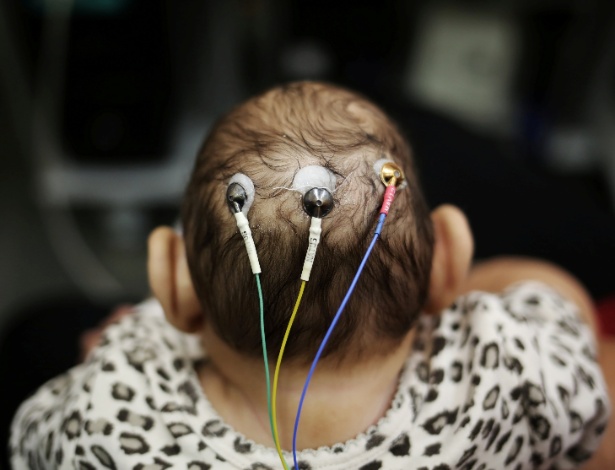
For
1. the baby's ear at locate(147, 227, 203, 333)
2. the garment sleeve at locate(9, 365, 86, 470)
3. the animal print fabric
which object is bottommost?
the garment sleeve at locate(9, 365, 86, 470)

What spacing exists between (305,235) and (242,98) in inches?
52.3

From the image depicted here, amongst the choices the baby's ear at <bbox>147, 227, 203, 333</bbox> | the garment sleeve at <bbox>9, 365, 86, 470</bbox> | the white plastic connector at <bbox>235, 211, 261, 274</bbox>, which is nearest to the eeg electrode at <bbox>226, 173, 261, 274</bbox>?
the white plastic connector at <bbox>235, 211, 261, 274</bbox>

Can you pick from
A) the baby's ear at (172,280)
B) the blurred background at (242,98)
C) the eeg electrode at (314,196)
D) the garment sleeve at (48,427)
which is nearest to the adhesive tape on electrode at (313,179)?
the eeg electrode at (314,196)

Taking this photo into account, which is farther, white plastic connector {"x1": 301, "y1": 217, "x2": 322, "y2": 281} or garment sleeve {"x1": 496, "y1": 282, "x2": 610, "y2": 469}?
garment sleeve {"x1": 496, "y1": 282, "x2": 610, "y2": 469}

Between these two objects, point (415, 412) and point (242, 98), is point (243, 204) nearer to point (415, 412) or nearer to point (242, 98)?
point (415, 412)

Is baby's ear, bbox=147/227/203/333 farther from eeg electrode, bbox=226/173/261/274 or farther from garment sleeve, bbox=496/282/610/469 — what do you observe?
garment sleeve, bbox=496/282/610/469

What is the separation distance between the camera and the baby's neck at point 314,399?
0.57 metres

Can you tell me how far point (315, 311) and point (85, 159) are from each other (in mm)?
1222

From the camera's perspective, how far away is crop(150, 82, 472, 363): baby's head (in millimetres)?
512

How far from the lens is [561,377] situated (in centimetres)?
63

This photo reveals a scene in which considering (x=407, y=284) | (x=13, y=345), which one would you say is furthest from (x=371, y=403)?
(x=13, y=345)

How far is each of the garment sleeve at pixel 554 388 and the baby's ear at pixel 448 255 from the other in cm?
6

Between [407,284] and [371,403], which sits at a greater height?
[407,284]

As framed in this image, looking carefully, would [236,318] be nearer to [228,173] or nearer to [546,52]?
[228,173]
